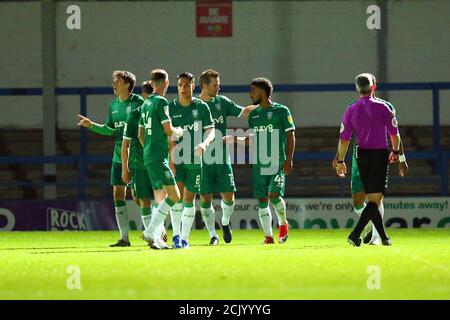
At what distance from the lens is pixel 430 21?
88.7ft

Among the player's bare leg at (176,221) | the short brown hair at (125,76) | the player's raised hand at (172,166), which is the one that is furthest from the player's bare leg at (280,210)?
the short brown hair at (125,76)

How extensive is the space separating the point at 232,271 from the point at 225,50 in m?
17.8

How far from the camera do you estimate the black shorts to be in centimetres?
1240

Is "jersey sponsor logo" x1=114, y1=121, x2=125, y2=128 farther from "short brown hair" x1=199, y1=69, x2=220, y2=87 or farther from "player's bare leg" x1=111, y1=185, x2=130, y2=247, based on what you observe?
"short brown hair" x1=199, y1=69, x2=220, y2=87

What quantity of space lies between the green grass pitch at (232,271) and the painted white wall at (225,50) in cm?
1296

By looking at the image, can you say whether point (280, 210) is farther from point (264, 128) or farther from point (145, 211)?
point (145, 211)

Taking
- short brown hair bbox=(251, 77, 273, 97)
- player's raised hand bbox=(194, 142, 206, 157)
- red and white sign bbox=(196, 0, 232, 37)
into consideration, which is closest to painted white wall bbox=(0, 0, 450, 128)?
red and white sign bbox=(196, 0, 232, 37)

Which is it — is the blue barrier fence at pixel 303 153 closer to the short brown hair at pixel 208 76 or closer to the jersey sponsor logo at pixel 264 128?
the jersey sponsor logo at pixel 264 128

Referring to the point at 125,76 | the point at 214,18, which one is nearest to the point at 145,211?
the point at 125,76

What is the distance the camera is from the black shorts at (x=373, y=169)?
40.7ft

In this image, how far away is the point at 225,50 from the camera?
27.4 m

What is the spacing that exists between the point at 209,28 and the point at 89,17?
267 centimetres

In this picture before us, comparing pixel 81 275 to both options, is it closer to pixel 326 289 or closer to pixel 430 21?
pixel 326 289
